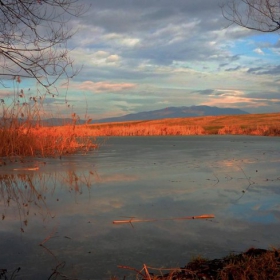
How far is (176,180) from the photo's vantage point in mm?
5602

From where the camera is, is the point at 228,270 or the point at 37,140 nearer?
the point at 228,270

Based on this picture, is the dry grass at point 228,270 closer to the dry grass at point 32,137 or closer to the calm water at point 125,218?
the calm water at point 125,218

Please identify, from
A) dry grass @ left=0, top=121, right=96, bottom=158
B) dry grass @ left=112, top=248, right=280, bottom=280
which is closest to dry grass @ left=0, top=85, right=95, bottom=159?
dry grass @ left=0, top=121, right=96, bottom=158

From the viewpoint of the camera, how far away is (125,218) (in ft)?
10.9

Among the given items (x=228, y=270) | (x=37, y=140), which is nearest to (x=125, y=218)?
(x=228, y=270)

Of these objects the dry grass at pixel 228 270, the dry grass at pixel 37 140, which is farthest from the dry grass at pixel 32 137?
the dry grass at pixel 228 270

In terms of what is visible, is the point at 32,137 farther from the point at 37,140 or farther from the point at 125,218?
the point at 125,218

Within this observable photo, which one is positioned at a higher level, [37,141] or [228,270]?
[37,141]

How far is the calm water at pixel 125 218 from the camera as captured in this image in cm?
229

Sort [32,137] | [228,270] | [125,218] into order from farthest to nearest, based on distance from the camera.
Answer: [32,137] → [125,218] → [228,270]

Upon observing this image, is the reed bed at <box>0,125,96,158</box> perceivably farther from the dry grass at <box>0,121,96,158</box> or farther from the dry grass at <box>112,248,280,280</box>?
the dry grass at <box>112,248,280,280</box>

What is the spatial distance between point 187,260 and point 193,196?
2145 mm

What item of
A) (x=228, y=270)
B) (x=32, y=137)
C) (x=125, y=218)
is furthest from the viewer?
(x=32, y=137)

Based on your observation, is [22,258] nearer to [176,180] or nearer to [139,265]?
[139,265]
